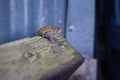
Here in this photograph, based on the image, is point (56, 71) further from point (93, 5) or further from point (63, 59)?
point (93, 5)

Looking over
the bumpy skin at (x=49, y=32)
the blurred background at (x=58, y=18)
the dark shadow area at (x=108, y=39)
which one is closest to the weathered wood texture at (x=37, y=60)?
the bumpy skin at (x=49, y=32)

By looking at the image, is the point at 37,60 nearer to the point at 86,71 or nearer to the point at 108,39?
the point at 86,71

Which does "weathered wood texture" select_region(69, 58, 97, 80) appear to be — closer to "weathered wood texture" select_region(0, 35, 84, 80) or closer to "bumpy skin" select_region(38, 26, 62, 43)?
"weathered wood texture" select_region(0, 35, 84, 80)

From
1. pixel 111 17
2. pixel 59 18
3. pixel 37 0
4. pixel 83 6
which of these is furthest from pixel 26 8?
pixel 111 17

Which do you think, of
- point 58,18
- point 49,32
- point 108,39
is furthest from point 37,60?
point 108,39

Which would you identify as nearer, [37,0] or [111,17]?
[37,0]

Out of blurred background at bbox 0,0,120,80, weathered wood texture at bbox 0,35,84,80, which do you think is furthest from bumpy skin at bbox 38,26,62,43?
blurred background at bbox 0,0,120,80
